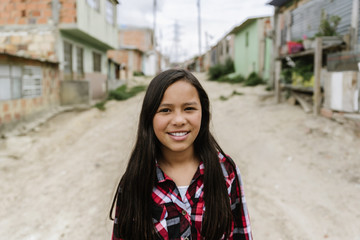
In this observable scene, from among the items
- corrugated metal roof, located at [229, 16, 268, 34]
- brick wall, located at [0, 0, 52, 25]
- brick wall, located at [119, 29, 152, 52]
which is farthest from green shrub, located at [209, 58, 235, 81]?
brick wall, located at [119, 29, 152, 52]

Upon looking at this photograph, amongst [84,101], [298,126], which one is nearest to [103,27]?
[84,101]

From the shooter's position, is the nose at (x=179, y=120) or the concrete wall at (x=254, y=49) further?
the concrete wall at (x=254, y=49)

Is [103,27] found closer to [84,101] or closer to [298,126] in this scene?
[84,101]

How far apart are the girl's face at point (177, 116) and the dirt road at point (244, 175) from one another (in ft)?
1.67

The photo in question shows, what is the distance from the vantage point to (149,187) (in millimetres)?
1372

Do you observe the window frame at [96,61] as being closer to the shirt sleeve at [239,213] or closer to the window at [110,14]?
the window at [110,14]

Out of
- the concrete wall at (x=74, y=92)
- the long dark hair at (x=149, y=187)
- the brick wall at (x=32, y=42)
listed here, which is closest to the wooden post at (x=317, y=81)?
the long dark hair at (x=149, y=187)

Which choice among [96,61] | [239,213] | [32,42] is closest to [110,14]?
[96,61]

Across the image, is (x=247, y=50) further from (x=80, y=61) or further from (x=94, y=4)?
(x=80, y=61)

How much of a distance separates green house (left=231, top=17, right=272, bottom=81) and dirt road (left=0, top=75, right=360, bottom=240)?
5605mm

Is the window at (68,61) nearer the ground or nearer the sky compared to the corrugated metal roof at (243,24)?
nearer the ground

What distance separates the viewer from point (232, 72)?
1750 cm

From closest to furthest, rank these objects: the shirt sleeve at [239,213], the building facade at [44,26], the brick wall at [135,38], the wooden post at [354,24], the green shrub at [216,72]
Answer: the shirt sleeve at [239,213]
the wooden post at [354,24]
the building facade at [44,26]
the green shrub at [216,72]
the brick wall at [135,38]

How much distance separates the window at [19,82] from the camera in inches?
265
